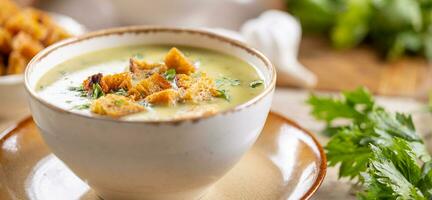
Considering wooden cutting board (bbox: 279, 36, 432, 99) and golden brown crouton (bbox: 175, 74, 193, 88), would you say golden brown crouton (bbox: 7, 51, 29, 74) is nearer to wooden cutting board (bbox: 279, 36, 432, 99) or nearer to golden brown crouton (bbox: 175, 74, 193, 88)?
golden brown crouton (bbox: 175, 74, 193, 88)

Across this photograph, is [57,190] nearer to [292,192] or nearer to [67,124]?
[67,124]

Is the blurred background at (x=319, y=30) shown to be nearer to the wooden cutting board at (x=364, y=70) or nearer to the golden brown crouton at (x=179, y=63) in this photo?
the wooden cutting board at (x=364, y=70)

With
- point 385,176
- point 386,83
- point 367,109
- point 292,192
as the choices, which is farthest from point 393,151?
point 386,83

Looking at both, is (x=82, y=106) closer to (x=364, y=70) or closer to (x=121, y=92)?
(x=121, y=92)

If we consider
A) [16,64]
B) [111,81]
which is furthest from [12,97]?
[111,81]

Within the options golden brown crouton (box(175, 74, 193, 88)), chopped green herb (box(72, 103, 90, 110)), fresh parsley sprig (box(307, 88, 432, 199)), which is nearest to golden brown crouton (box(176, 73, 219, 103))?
golden brown crouton (box(175, 74, 193, 88))

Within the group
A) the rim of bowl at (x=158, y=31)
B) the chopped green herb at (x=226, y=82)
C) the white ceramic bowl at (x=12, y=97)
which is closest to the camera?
the rim of bowl at (x=158, y=31)

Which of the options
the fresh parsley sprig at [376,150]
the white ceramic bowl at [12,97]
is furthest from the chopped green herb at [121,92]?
the white ceramic bowl at [12,97]
